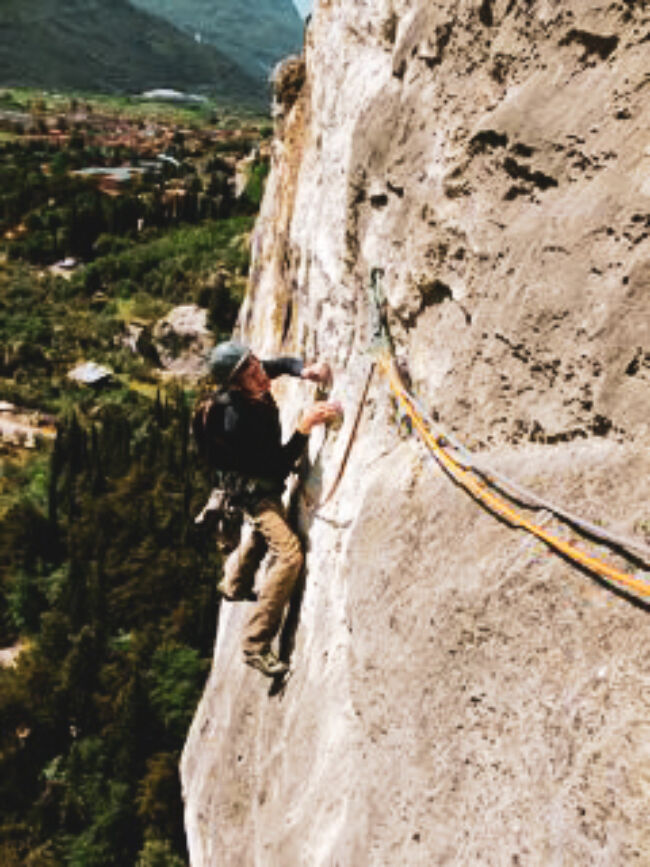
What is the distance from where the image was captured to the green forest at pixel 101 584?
18.8 meters

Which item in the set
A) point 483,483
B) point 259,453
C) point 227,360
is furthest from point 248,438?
point 483,483

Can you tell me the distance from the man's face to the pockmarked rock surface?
653 mm

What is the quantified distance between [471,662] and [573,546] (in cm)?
71

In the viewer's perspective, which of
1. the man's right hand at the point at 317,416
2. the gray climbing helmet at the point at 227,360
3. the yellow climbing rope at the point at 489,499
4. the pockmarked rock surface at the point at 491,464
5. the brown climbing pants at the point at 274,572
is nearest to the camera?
the yellow climbing rope at the point at 489,499

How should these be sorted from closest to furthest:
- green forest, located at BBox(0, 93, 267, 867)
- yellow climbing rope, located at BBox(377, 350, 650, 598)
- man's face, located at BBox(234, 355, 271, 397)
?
yellow climbing rope, located at BBox(377, 350, 650, 598) → man's face, located at BBox(234, 355, 271, 397) → green forest, located at BBox(0, 93, 267, 867)

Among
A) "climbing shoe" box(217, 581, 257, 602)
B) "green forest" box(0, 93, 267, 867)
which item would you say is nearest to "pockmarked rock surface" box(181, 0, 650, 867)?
"climbing shoe" box(217, 581, 257, 602)

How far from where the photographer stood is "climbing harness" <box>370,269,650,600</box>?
2971mm

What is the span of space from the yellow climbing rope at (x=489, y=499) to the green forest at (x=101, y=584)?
15141mm

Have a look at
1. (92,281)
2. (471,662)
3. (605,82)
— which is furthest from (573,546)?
(92,281)

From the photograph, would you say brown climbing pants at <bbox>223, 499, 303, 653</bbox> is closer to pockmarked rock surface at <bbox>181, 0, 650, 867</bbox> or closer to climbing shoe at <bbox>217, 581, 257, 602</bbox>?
pockmarked rock surface at <bbox>181, 0, 650, 867</bbox>

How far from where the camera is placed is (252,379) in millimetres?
5332

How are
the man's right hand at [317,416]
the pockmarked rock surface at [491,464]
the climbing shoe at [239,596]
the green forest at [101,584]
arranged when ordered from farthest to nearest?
the green forest at [101,584]
the climbing shoe at [239,596]
the man's right hand at [317,416]
the pockmarked rock surface at [491,464]

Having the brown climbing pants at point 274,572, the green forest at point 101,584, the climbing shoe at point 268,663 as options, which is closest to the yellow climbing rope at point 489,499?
the brown climbing pants at point 274,572

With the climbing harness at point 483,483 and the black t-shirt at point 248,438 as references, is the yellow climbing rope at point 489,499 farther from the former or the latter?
the black t-shirt at point 248,438
